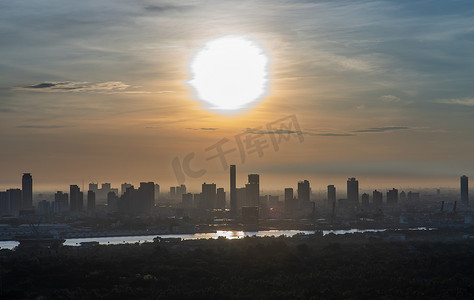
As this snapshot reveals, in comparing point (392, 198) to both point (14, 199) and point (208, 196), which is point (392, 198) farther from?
point (14, 199)

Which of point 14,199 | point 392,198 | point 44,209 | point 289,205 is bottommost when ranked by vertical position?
point 44,209

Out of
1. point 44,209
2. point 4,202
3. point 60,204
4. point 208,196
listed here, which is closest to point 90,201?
point 60,204

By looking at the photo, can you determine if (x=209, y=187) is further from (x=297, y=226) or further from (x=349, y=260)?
(x=349, y=260)

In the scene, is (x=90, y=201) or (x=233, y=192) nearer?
(x=90, y=201)

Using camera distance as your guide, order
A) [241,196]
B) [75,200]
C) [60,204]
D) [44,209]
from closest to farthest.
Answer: [44,209] < [75,200] < [60,204] < [241,196]

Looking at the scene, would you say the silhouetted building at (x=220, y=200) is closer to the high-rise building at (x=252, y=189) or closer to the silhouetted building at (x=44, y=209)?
the high-rise building at (x=252, y=189)

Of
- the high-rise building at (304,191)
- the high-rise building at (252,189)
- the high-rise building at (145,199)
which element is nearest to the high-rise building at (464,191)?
the high-rise building at (304,191)

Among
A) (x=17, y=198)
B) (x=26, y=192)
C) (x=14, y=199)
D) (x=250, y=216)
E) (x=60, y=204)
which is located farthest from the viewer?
(x=26, y=192)
